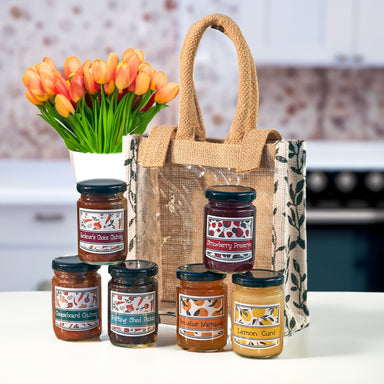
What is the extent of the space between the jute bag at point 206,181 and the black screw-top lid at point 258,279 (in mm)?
132

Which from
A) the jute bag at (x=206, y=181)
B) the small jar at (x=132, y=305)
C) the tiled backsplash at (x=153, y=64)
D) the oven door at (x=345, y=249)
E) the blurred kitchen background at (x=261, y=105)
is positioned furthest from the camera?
the tiled backsplash at (x=153, y=64)

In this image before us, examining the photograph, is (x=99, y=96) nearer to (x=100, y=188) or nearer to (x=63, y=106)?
(x=63, y=106)

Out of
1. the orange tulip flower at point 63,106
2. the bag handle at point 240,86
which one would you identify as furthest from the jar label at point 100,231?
the orange tulip flower at point 63,106

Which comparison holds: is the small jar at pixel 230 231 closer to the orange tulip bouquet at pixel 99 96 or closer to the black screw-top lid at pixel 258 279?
the black screw-top lid at pixel 258 279

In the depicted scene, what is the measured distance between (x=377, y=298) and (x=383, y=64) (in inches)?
77.1

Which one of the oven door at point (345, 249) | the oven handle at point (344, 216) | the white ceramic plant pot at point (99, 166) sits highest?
the white ceramic plant pot at point (99, 166)

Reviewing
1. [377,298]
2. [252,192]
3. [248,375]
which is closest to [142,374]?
[248,375]

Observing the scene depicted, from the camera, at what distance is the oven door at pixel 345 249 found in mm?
2623

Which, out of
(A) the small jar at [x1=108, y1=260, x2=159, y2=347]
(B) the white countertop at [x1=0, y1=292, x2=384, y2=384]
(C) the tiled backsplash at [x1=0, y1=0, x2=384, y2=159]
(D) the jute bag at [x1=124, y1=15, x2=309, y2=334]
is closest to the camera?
(B) the white countertop at [x1=0, y1=292, x2=384, y2=384]

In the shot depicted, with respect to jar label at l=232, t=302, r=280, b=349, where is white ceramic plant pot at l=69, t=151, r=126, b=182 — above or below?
above

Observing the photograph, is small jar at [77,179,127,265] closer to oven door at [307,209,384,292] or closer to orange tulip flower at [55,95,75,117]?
orange tulip flower at [55,95,75,117]

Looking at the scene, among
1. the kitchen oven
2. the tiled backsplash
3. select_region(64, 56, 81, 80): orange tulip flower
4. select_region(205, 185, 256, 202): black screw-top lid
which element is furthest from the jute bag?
the tiled backsplash

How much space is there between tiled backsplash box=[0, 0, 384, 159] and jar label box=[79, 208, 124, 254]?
7.10ft

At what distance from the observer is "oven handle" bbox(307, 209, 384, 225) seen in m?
2.64
